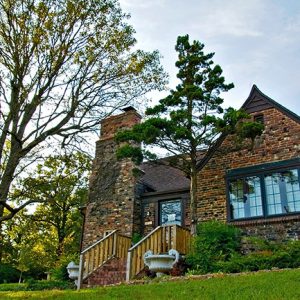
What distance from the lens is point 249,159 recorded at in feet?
45.2

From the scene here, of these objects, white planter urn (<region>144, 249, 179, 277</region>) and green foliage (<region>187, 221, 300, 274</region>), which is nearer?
green foliage (<region>187, 221, 300, 274</region>)

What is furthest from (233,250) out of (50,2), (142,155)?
(50,2)

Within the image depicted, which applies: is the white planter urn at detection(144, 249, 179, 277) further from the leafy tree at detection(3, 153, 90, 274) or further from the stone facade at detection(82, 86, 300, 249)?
the leafy tree at detection(3, 153, 90, 274)

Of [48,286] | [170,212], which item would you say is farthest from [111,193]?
[48,286]

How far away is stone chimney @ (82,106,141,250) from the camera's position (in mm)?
16281

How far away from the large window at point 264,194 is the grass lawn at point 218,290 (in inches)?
170

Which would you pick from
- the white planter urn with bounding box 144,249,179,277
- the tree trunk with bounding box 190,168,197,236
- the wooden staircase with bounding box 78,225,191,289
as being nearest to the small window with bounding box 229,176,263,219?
the tree trunk with bounding box 190,168,197,236

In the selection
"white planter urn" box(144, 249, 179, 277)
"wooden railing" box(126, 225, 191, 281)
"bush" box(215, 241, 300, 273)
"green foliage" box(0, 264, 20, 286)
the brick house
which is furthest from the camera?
"green foliage" box(0, 264, 20, 286)

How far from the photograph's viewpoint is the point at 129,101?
12758mm

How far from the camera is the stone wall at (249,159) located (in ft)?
41.9

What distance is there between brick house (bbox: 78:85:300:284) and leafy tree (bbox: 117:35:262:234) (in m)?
0.95

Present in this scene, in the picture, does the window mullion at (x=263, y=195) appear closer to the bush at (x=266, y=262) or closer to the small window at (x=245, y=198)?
the small window at (x=245, y=198)

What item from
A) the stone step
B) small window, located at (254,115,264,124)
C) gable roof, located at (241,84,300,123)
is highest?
gable roof, located at (241,84,300,123)

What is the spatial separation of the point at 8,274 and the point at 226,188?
57.6 feet
